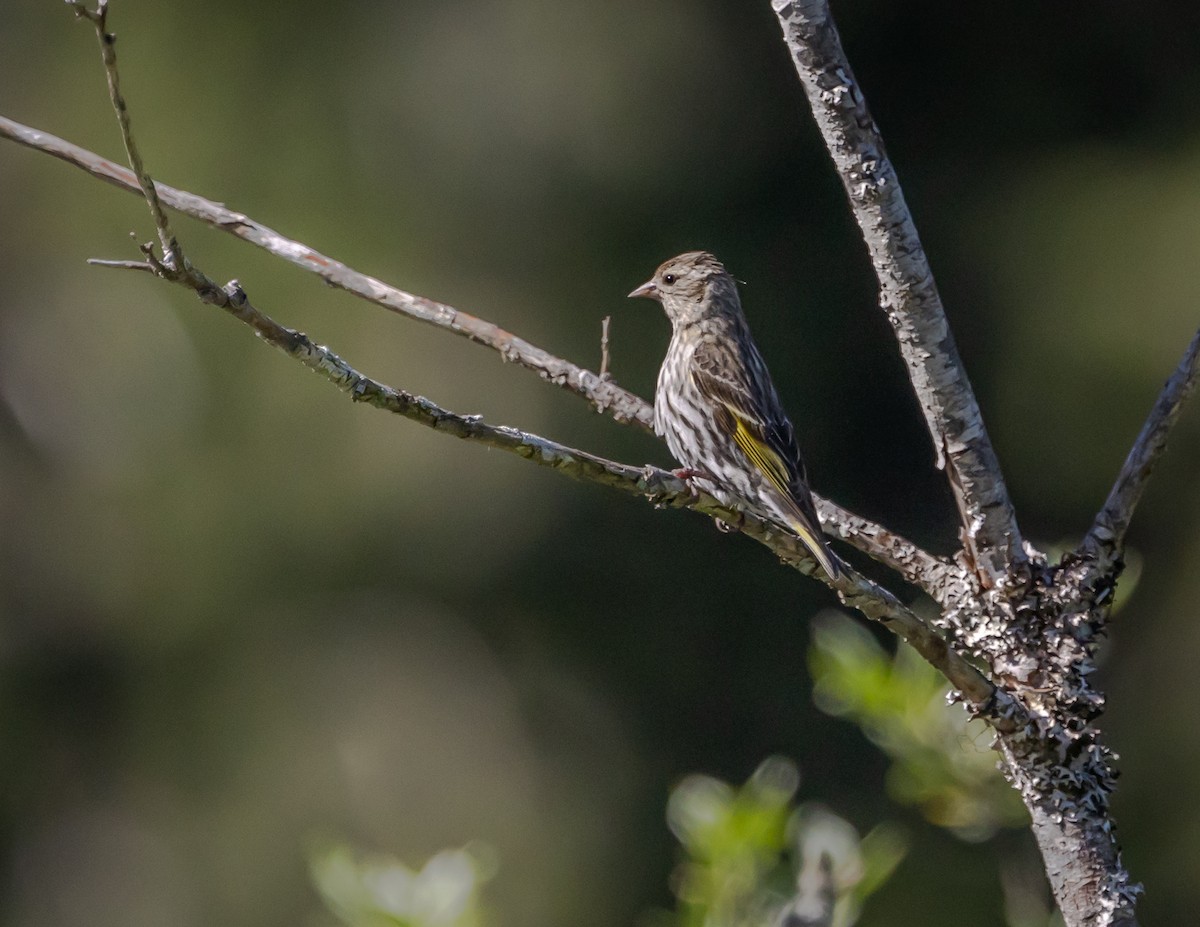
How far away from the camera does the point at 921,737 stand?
6.03ft

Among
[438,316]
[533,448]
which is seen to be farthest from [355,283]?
[533,448]

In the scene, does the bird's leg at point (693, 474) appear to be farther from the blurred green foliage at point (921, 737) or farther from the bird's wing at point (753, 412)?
the blurred green foliage at point (921, 737)

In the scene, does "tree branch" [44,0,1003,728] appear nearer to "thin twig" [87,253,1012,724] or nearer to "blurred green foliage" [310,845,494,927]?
"thin twig" [87,253,1012,724]

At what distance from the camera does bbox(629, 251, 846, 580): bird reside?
3.61 metres

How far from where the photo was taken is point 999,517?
6.31 feet

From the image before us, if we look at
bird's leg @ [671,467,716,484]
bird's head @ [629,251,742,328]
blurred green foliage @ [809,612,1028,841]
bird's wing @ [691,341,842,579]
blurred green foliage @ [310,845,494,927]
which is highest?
bird's head @ [629,251,742,328]

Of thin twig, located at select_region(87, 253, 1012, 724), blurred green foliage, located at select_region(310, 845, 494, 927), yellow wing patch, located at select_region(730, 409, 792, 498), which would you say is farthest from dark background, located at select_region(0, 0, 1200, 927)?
blurred green foliage, located at select_region(310, 845, 494, 927)

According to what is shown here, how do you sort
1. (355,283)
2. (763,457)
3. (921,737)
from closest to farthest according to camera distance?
(921,737)
(355,283)
(763,457)

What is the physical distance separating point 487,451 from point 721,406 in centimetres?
331

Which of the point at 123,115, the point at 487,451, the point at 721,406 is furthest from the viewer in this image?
the point at 487,451

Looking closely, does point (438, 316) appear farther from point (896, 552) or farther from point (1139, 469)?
point (1139, 469)

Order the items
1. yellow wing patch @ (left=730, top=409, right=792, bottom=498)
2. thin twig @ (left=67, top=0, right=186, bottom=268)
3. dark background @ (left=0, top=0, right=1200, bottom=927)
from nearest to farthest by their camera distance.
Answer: thin twig @ (left=67, top=0, right=186, bottom=268)
yellow wing patch @ (left=730, top=409, right=792, bottom=498)
dark background @ (left=0, top=0, right=1200, bottom=927)

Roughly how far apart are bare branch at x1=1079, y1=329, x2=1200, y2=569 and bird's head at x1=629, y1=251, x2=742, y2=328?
2632mm

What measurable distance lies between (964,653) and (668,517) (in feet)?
16.4
